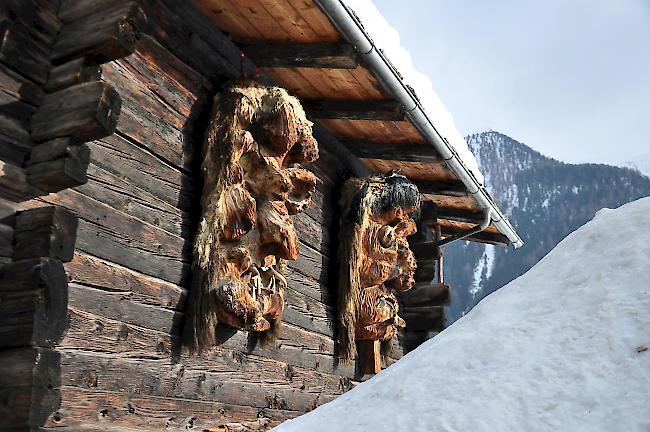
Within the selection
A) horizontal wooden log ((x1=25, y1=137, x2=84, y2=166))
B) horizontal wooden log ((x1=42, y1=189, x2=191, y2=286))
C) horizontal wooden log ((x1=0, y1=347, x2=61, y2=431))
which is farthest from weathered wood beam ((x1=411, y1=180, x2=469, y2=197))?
horizontal wooden log ((x1=0, y1=347, x2=61, y2=431))

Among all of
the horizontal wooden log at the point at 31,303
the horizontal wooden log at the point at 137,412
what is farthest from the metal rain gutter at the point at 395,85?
the horizontal wooden log at the point at 137,412

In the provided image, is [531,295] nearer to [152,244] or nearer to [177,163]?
[152,244]

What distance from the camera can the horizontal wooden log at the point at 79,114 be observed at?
8.00ft

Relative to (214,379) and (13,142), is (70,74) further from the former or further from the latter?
(214,379)

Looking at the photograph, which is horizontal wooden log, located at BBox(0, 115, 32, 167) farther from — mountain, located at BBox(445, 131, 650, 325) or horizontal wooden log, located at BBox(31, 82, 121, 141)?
mountain, located at BBox(445, 131, 650, 325)

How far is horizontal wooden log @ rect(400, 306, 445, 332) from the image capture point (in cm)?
691

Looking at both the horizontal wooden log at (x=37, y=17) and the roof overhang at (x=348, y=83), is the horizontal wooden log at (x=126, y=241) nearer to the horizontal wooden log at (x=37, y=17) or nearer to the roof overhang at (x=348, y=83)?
the horizontal wooden log at (x=37, y=17)

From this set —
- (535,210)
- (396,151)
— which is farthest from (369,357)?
(535,210)

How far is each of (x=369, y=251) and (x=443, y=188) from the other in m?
1.36

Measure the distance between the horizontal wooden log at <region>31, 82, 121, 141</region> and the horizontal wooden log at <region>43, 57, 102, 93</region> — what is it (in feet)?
0.16

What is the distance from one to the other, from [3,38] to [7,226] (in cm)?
77

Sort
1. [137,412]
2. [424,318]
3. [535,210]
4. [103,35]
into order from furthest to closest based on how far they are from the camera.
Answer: [535,210], [424,318], [137,412], [103,35]

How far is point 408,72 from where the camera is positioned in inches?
188

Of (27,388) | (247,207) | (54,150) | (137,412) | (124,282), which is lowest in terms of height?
(137,412)
